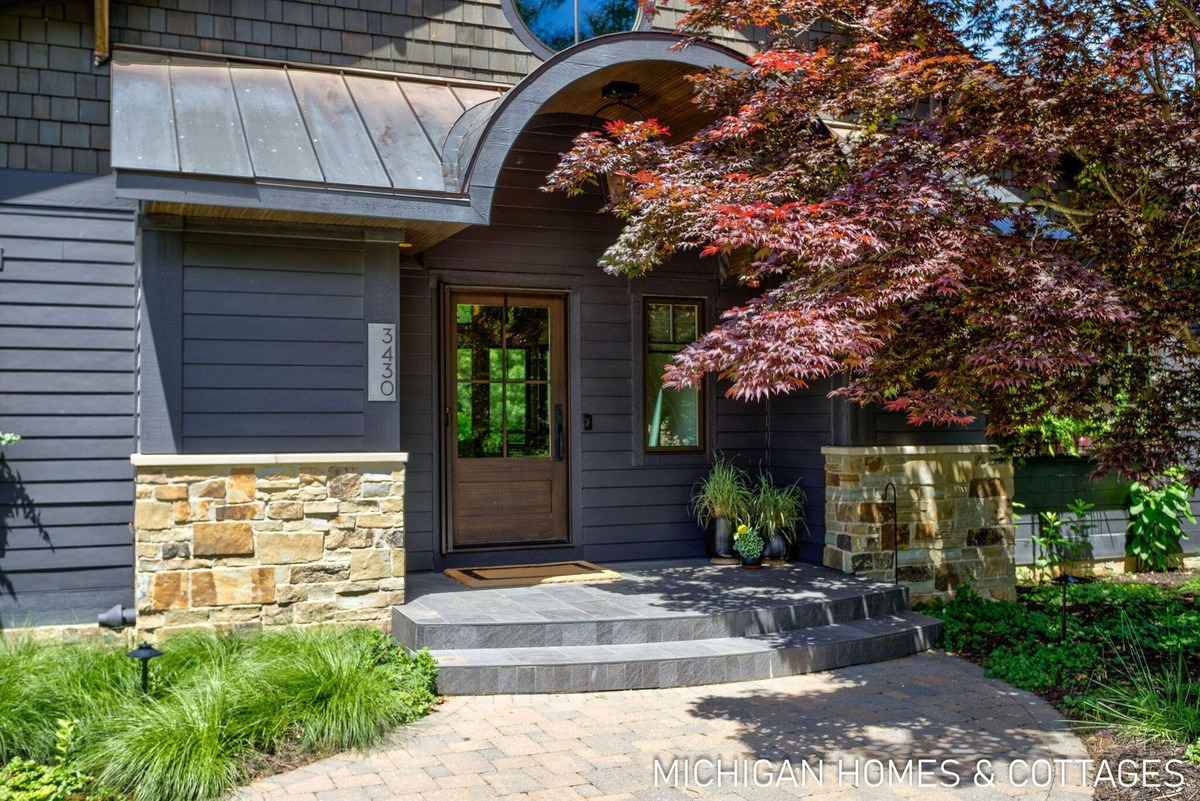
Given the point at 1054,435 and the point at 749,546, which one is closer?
the point at 1054,435

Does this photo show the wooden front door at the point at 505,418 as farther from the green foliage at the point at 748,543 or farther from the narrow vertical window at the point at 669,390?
the green foliage at the point at 748,543

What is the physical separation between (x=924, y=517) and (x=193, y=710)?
510 cm

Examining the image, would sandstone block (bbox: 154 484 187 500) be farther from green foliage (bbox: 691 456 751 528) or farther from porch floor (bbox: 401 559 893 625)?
green foliage (bbox: 691 456 751 528)

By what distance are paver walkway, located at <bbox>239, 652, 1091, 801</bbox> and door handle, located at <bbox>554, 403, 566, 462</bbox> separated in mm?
2632

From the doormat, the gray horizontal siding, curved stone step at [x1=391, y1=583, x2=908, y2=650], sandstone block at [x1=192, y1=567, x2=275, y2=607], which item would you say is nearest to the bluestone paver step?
curved stone step at [x1=391, y1=583, x2=908, y2=650]

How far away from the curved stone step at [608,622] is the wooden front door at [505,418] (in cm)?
129

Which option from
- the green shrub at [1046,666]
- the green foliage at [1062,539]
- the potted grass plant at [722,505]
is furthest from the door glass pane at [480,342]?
the green foliage at [1062,539]

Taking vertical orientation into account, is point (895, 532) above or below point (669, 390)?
below

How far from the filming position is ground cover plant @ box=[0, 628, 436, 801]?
152 inches

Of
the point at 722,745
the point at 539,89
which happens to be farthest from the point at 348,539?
the point at 539,89

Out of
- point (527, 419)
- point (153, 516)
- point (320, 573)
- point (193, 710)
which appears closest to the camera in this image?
point (193, 710)

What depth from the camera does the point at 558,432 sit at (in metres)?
7.63

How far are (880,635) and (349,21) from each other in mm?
5079

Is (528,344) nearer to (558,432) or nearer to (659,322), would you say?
(558,432)
